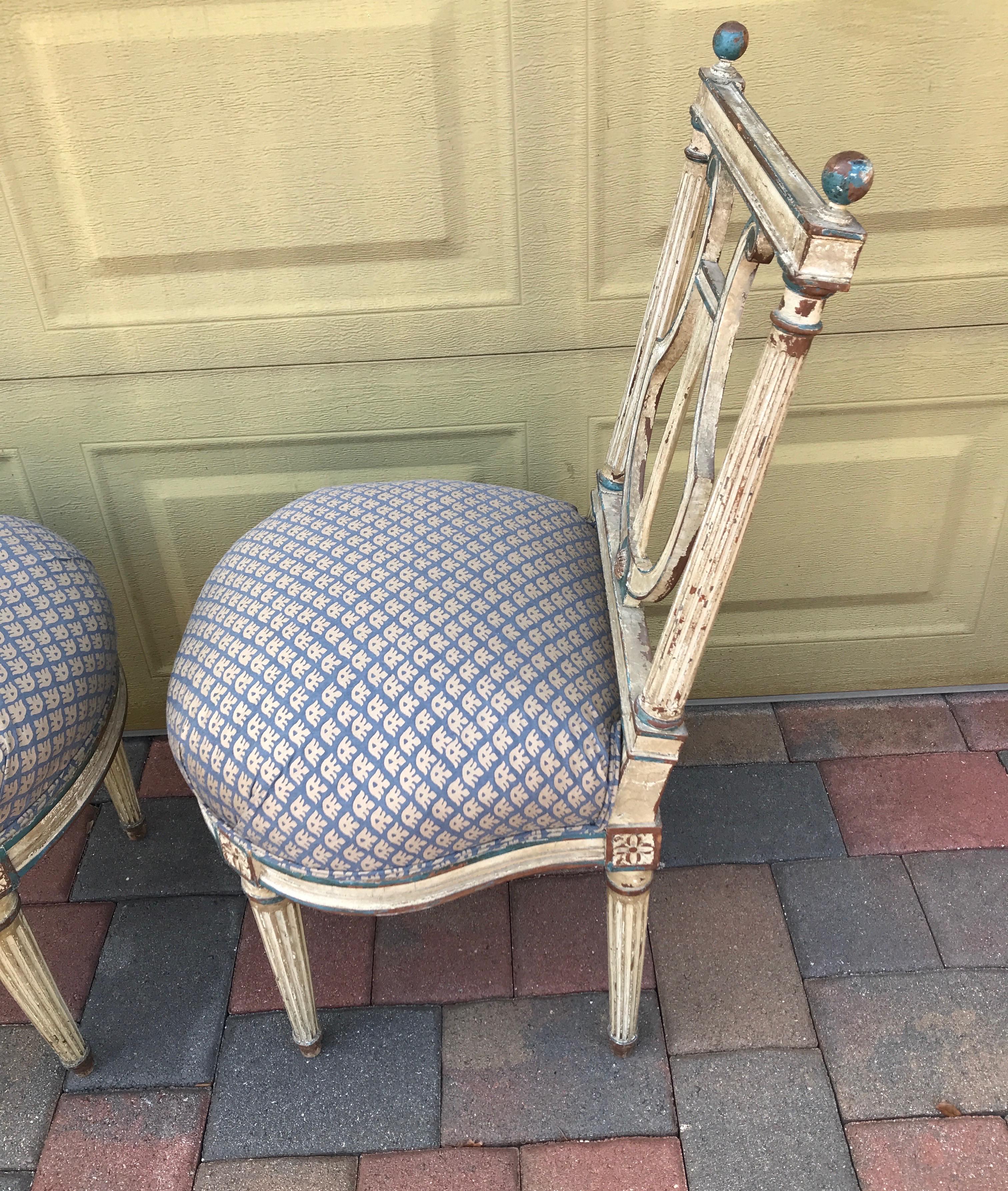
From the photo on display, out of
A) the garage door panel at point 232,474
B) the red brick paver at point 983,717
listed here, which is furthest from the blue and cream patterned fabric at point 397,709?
the red brick paver at point 983,717

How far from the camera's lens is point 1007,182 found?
110 cm

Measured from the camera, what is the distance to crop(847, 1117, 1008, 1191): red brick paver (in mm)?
978

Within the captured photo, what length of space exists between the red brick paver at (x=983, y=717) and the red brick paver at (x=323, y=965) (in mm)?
1014

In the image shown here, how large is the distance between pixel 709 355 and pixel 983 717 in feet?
3.56

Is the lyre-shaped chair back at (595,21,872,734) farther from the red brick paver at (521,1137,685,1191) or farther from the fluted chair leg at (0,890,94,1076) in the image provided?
the fluted chair leg at (0,890,94,1076)

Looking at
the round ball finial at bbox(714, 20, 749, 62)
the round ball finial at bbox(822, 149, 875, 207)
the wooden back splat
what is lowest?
the wooden back splat

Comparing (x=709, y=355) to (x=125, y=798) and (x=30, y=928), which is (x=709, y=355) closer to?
(x=30, y=928)

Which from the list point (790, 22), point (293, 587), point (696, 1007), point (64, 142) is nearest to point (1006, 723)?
point (696, 1007)

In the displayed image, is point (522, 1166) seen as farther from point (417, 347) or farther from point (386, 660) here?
point (417, 347)

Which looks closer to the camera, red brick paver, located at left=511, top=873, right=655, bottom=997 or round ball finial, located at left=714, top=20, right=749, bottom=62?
round ball finial, located at left=714, top=20, right=749, bottom=62

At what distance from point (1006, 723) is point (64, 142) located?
161 cm

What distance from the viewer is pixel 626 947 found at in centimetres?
97

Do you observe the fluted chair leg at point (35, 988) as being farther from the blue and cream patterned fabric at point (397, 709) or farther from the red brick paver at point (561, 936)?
the red brick paver at point (561, 936)

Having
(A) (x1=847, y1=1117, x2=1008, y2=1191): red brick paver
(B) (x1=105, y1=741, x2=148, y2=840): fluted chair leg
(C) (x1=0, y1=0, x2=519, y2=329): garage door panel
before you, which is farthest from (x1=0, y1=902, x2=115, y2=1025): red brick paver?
(A) (x1=847, y1=1117, x2=1008, y2=1191): red brick paver
